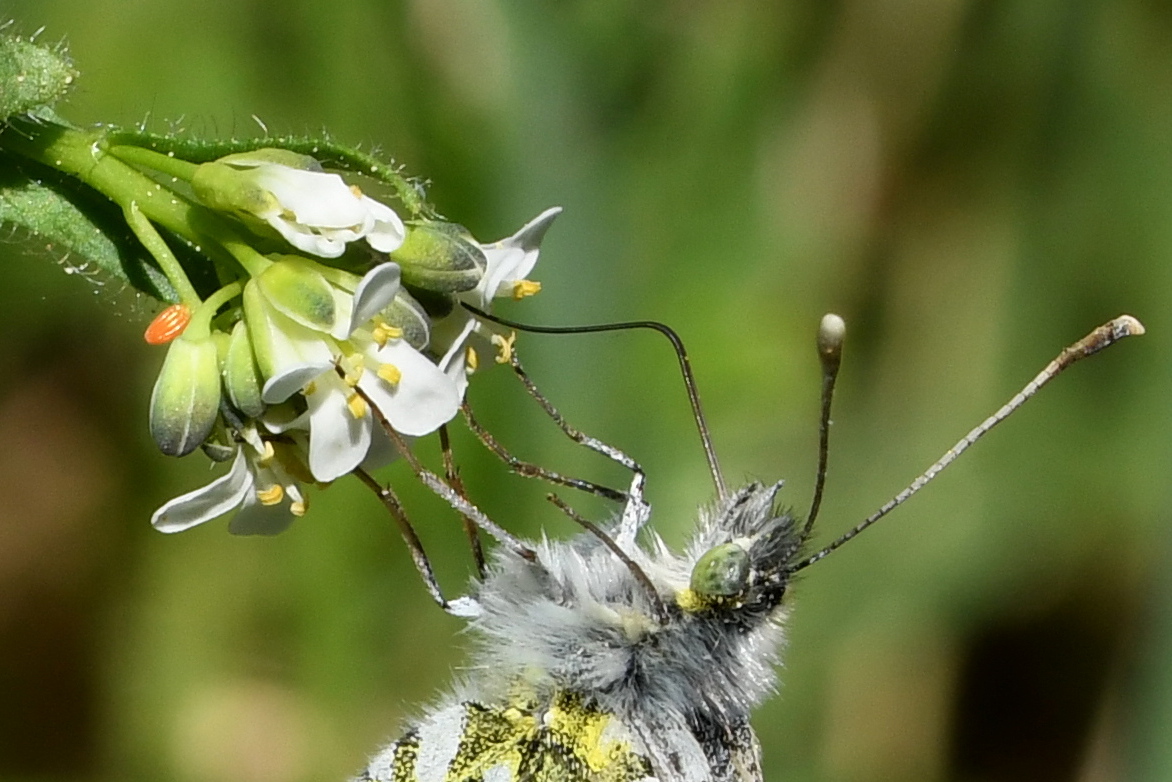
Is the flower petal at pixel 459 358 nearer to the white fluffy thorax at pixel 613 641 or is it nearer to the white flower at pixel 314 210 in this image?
the white flower at pixel 314 210

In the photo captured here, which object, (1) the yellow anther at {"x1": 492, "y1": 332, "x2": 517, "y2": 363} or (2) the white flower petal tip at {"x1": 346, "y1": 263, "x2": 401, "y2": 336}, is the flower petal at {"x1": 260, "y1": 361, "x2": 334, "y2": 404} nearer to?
(2) the white flower petal tip at {"x1": 346, "y1": 263, "x2": 401, "y2": 336}

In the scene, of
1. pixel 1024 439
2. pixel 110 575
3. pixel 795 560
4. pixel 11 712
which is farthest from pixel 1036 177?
pixel 11 712

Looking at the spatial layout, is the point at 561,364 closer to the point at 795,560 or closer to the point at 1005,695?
the point at 795,560

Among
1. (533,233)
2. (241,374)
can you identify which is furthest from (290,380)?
(533,233)

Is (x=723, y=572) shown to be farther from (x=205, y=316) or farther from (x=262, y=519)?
(x=205, y=316)

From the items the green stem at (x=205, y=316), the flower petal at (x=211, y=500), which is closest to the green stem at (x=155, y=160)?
the green stem at (x=205, y=316)
